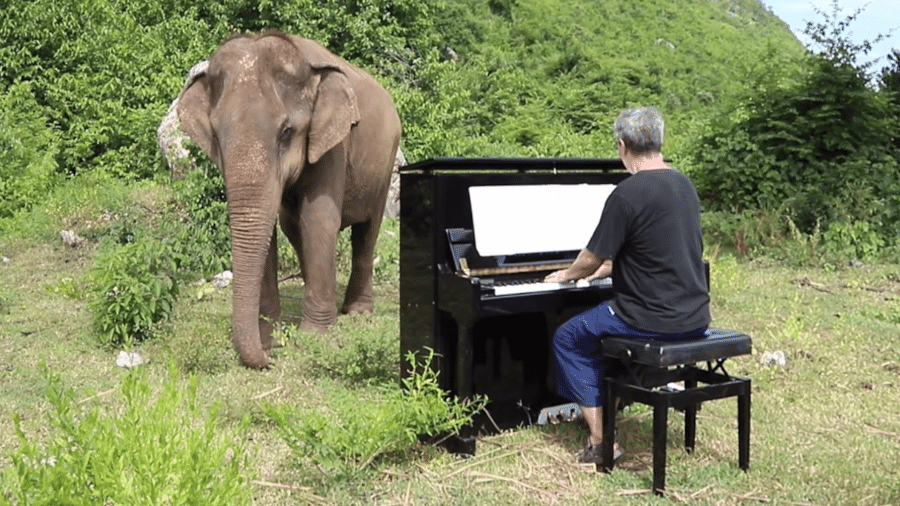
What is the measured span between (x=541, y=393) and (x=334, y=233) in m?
2.62

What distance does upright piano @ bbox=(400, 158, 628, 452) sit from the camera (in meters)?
5.18

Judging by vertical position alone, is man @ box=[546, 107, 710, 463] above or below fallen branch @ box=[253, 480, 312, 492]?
above

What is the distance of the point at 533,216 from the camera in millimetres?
5555

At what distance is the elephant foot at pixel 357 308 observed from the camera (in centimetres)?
930

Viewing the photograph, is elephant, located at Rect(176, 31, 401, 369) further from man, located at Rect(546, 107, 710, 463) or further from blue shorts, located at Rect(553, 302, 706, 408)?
man, located at Rect(546, 107, 710, 463)

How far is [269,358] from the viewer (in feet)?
23.8

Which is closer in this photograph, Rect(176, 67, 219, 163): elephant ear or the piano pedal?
the piano pedal

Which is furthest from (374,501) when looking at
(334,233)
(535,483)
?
(334,233)

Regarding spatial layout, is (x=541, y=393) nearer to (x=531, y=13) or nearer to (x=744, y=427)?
(x=744, y=427)

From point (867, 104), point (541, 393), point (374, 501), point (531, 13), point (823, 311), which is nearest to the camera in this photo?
point (374, 501)

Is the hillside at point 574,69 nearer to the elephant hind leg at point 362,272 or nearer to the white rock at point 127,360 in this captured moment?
the elephant hind leg at point 362,272

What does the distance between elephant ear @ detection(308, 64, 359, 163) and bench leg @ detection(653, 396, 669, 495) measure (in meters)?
3.72

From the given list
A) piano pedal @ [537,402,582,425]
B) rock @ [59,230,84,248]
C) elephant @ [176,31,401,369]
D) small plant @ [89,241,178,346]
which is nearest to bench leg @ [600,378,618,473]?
piano pedal @ [537,402,582,425]

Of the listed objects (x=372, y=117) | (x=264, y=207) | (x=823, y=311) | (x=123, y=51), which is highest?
(x=123, y=51)
